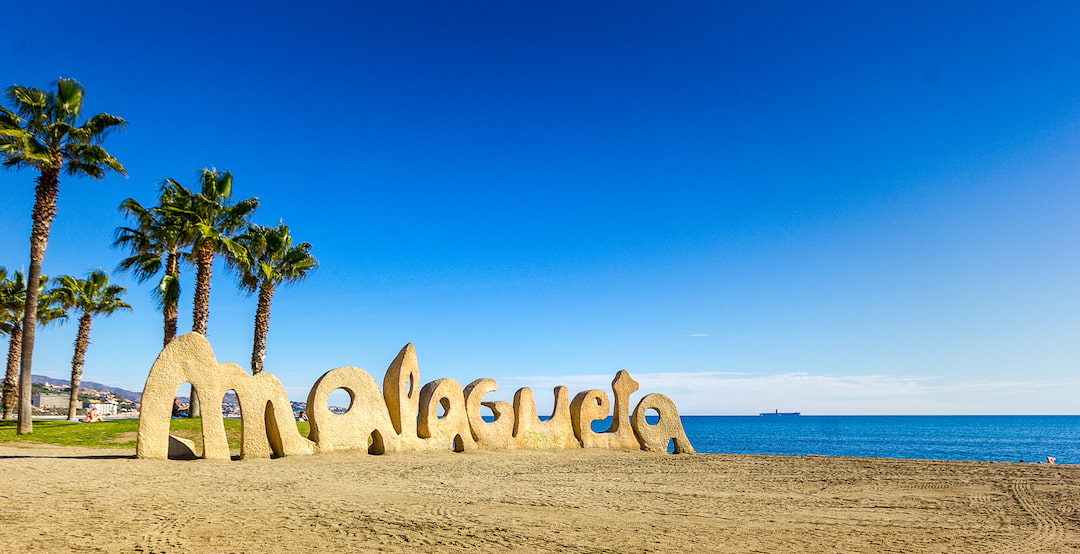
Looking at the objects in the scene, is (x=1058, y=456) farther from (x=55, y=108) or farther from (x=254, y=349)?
(x=55, y=108)

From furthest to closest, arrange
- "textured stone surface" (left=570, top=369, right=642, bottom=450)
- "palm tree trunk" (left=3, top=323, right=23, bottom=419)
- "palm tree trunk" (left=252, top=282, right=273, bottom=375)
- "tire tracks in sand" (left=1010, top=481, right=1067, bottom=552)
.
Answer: "palm tree trunk" (left=3, top=323, right=23, bottom=419)
"palm tree trunk" (left=252, top=282, right=273, bottom=375)
"textured stone surface" (left=570, top=369, right=642, bottom=450)
"tire tracks in sand" (left=1010, top=481, right=1067, bottom=552)

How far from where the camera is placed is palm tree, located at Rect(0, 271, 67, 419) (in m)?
31.3

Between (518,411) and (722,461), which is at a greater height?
(518,411)

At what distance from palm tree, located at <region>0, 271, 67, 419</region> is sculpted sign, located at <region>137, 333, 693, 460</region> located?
934 inches

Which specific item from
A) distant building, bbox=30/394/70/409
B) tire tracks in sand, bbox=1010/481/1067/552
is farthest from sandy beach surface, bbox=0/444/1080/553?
distant building, bbox=30/394/70/409

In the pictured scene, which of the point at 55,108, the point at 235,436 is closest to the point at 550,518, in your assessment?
the point at 235,436

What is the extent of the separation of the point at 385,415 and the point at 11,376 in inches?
1016

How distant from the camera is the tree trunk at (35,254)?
21.4m

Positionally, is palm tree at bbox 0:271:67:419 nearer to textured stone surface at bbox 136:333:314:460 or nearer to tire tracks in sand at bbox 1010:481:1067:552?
textured stone surface at bbox 136:333:314:460

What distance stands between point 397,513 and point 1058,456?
184 ft

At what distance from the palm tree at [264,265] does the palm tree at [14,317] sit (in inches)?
562

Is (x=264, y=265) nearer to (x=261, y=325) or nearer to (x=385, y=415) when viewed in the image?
(x=261, y=325)

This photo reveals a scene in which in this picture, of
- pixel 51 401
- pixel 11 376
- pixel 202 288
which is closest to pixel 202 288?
pixel 202 288

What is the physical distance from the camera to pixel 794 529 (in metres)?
8.34
